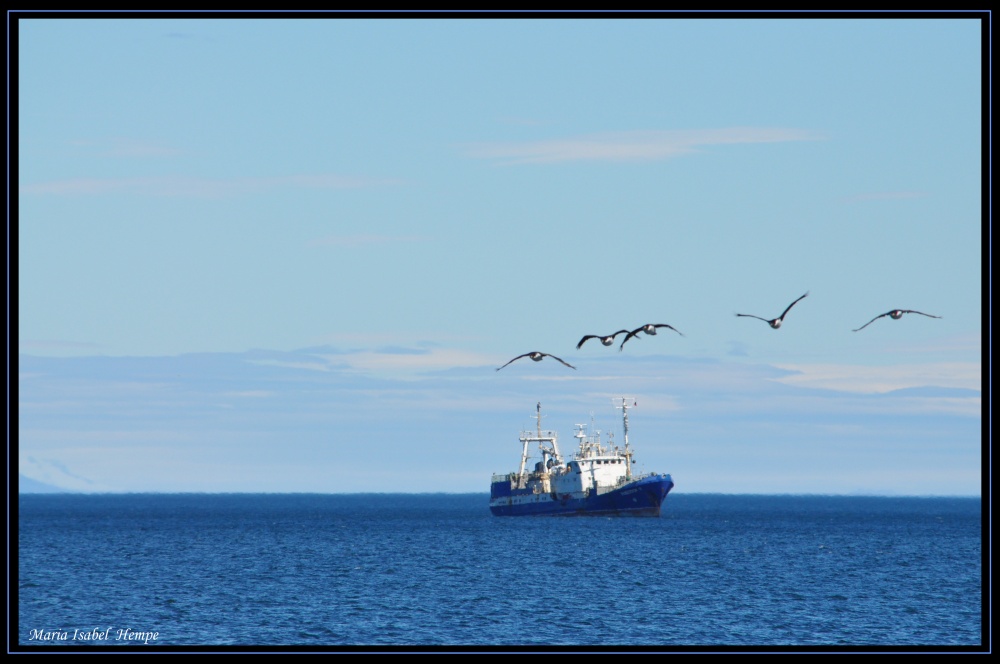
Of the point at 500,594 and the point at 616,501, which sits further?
the point at 616,501

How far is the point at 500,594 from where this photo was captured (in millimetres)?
70875

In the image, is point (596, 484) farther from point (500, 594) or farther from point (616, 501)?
point (500, 594)
